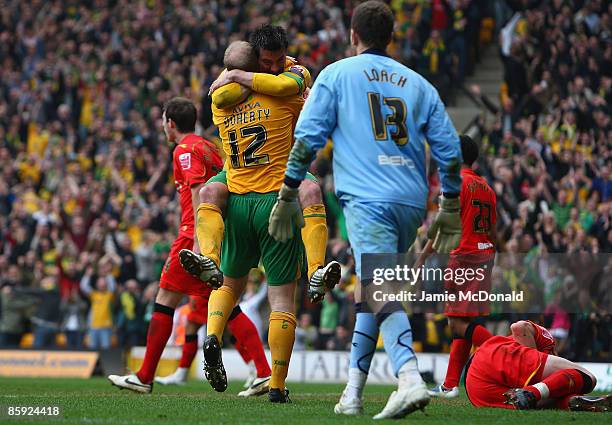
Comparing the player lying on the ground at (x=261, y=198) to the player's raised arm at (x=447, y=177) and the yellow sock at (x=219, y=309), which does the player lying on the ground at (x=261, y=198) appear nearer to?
the yellow sock at (x=219, y=309)

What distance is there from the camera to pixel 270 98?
897 cm

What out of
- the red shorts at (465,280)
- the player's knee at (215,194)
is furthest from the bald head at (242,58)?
the red shorts at (465,280)

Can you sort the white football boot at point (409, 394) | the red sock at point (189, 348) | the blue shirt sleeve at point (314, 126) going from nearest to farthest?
1. the white football boot at point (409, 394)
2. the blue shirt sleeve at point (314, 126)
3. the red sock at point (189, 348)

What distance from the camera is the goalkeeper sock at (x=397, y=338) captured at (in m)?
6.94

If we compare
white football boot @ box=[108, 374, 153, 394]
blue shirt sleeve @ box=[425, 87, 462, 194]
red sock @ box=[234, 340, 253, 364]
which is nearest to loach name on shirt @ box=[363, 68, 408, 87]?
blue shirt sleeve @ box=[425, 87, 462, 194]

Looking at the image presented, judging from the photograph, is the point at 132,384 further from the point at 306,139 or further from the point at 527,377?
the point at 306,139

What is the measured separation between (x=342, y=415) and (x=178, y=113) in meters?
4.18

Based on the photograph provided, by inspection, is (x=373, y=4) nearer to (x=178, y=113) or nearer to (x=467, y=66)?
(x=178, y=113)

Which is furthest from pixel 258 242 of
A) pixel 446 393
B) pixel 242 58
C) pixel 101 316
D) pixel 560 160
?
pixel 101 316

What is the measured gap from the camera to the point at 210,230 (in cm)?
875

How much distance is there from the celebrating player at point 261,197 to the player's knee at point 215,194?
0.05 meters

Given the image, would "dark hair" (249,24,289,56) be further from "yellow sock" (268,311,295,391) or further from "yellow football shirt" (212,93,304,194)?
"yellow sock" (268,311,295,391)

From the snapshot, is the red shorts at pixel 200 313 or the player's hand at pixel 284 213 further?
the red shorts at pixel 200 313

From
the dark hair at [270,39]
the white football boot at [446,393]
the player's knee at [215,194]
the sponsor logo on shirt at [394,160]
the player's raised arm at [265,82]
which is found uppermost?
the dark hair at [270,39]
